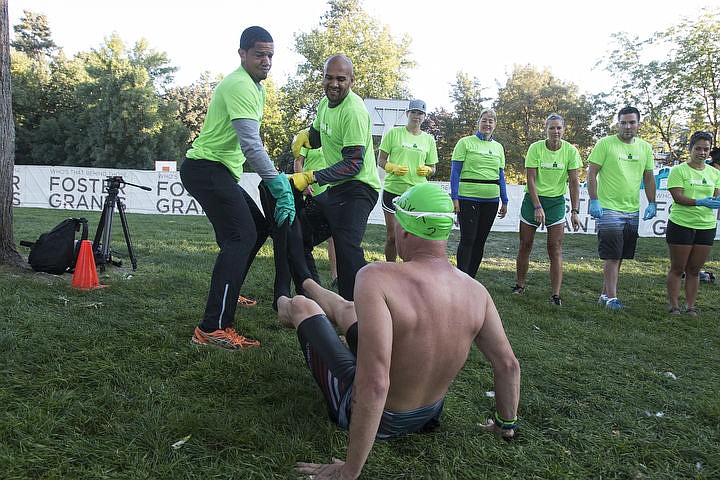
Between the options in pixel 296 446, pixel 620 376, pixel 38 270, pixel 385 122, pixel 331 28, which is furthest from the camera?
pixel 331 28

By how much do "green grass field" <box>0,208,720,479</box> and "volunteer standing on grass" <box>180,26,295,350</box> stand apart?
0.26 metres

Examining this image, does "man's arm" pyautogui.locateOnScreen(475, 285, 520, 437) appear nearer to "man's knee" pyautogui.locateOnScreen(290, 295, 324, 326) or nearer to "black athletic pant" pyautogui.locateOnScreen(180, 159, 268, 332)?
"man's knee" pyautogui.locateOnScreen(290, 295, 324, 326)

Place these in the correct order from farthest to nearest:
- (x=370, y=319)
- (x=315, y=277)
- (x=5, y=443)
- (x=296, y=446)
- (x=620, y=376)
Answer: (x=315, y=277), (x=620, y=376), (x=296, y=446), (x=5, y=443), (x=370, y=319)

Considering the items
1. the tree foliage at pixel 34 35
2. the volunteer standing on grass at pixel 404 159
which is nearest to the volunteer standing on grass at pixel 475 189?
the volunteer standing on grass at pixel 404 159

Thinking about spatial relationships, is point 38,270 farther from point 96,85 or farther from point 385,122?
point 96,85

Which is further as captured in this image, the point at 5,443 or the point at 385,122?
the point at 385,122

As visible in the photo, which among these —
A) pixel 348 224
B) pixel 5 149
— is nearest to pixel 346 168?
pixel 348 224

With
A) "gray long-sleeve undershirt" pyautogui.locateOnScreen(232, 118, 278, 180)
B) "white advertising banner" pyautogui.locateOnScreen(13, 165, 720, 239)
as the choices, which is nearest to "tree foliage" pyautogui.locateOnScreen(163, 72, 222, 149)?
"white advertising banner" pyautogui.locateOnScreen(13, 165, 720, 239)

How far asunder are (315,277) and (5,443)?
7.77 ft

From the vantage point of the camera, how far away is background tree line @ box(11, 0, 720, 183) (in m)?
27.6

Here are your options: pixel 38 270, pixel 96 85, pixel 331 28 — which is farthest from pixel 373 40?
pixel 38 270

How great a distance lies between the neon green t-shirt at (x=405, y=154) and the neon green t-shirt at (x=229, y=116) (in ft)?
8.84

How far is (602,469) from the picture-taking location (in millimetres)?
2131

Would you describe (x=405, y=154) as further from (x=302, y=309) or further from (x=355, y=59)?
(x=355, y=59)
